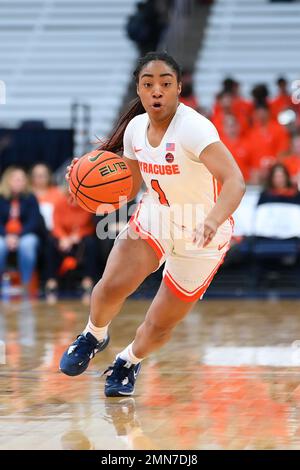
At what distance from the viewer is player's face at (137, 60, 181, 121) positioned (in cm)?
530

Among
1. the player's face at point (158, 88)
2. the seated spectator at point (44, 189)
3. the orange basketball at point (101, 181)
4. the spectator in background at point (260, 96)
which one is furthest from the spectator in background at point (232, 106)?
the player's face at point (158, 88)

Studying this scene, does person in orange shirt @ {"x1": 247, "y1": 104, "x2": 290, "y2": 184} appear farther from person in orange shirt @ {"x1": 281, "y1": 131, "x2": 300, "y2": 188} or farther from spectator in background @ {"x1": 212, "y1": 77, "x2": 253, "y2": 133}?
spectator in background @ {"x1": 212, "y1": 77, "x2": 253, "y2": 133}

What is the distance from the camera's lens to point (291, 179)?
11641 millimetres

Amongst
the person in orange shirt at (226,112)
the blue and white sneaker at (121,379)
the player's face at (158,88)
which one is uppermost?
the player's face at (158,88)

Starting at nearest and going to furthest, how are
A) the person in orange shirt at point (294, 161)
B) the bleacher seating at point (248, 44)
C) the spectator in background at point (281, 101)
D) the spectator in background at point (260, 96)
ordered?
the person in orange shirt at point (294, 161)
the spectator in background at point (260, 96)
the spectator in background at point (281, 101)
the bleacher seating at point (248, 44)

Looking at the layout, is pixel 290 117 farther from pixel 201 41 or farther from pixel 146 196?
pixel 146 196

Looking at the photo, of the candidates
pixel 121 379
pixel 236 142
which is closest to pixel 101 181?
pixel 121 379

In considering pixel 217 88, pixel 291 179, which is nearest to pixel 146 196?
pixel 291 179

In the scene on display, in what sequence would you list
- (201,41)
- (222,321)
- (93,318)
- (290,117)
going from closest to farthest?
1. (93,318)
2. (222,321)
3. (290,117)
4. (201,41)

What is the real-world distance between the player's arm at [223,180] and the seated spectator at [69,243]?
21.7 ft

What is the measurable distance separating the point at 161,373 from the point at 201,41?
11.6 m

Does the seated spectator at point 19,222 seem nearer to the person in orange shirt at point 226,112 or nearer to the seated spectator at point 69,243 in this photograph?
the seated spectator at point 69,243

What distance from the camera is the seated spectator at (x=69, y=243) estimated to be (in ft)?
38.5

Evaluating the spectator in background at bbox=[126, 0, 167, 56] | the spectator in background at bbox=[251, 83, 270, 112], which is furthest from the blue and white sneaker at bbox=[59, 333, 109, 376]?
the spectator in background at bbox=[126, 0, 167, 56]
